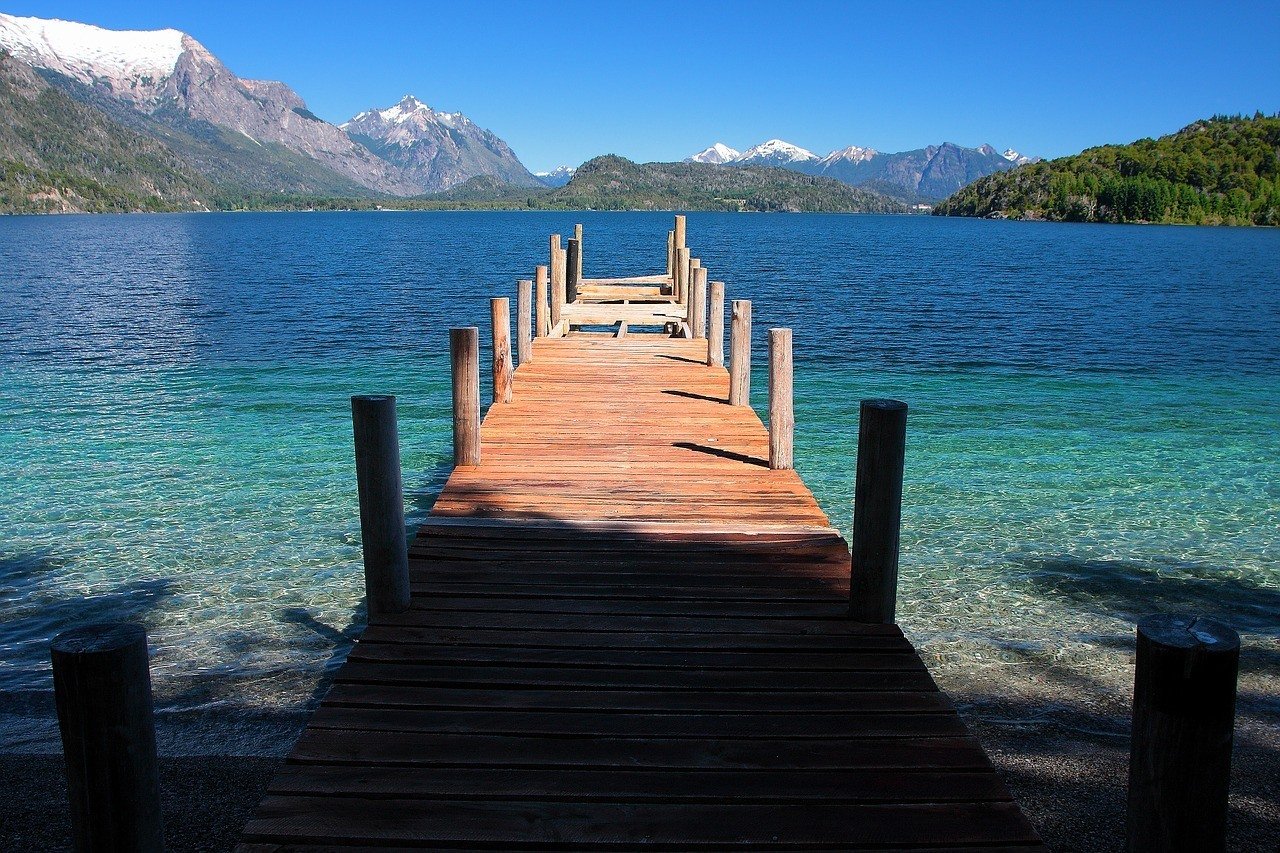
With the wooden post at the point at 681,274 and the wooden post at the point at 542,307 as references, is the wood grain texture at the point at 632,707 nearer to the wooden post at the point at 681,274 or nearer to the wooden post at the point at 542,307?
the wooden post at the point at 542,307

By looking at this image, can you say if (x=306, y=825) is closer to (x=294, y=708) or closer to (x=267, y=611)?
(x=294, y=708)

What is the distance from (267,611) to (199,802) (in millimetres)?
3424

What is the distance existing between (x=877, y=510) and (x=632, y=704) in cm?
171

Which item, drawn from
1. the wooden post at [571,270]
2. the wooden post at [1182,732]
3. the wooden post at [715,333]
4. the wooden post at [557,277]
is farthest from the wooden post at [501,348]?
the wooden post at [571,270]

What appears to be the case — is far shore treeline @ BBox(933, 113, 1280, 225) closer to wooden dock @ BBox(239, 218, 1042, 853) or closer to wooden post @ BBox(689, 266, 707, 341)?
wooden post @ BBox(689, 266, 707, 341)

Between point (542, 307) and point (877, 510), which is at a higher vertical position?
point (877, 510)

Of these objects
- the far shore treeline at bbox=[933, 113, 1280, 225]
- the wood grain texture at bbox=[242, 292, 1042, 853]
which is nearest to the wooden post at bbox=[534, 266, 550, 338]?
the wood grain texture at bbox=[242, 292, 1042, 853]

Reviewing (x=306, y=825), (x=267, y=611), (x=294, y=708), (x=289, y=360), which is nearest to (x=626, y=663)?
(x=306, y=825)

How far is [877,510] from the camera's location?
16.5 ft

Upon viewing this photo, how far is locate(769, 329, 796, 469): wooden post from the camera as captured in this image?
27.6 feet

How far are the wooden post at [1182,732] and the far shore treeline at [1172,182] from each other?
6798 inches

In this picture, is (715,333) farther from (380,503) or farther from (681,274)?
(380,503)

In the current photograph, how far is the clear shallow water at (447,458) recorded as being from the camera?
8.78 m

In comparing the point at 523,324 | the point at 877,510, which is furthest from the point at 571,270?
the point at 877,510
